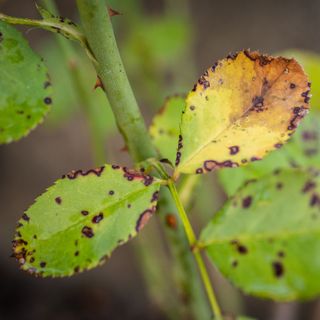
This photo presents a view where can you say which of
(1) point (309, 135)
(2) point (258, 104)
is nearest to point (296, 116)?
(2) point (258, 104)

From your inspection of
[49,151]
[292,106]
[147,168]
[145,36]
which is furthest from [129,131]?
[49,151]

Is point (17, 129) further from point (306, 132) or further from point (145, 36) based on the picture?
point (145, 36)

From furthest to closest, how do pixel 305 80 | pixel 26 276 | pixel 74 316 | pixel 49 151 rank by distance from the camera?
pixel 49 151, pixel 26 276, pixel 74 316, pixel 305 80

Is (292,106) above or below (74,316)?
above

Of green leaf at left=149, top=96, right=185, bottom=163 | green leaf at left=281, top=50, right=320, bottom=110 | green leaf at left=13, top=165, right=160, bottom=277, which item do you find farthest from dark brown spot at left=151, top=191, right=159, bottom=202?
green leaf at left=281, top=50, right=320, bottom=110

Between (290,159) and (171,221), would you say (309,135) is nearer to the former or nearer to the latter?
(290,159)

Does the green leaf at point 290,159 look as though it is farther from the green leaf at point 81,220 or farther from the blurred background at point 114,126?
the blurred background at point 114,126

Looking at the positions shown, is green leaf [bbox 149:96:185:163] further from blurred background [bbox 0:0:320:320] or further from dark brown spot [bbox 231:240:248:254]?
blurred background [bbox 0:0:320:320]
